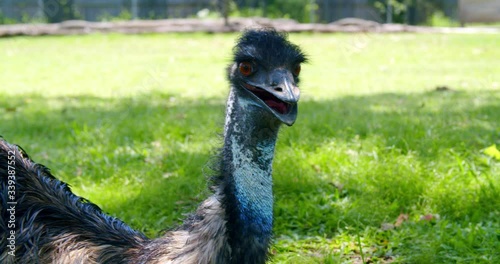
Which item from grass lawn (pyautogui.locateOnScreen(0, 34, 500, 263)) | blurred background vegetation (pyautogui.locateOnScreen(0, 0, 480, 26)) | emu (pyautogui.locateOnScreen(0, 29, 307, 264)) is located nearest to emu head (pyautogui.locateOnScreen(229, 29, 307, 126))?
emu (pyautogui.locateOnScreen(0, 29, 307, 264))

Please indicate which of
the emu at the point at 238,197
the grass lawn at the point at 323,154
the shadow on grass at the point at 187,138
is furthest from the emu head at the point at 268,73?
the shadow on grass at the point at 187,138

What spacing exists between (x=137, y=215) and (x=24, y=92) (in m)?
5.66

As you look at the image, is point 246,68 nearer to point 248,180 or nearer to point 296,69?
point 296,69

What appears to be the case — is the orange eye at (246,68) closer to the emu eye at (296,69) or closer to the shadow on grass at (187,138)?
the emu eye at (296,69)

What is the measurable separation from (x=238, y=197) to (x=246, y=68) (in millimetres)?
467

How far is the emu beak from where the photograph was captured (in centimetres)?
231

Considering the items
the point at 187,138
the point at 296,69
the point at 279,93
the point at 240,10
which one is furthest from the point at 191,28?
the point at 279,93

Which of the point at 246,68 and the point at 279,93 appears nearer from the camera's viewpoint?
the point at 279,93

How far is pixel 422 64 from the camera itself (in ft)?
43.5

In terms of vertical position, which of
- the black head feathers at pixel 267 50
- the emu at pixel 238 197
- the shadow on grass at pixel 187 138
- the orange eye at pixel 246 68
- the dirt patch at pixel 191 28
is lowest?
the dirt patch at pixel 191 28

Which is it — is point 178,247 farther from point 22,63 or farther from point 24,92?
point 22,63

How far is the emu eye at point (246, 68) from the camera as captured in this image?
8.02 feet

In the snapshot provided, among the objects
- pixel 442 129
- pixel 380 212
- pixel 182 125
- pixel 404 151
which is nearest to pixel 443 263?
pixel 380 212

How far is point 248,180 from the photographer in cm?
247
